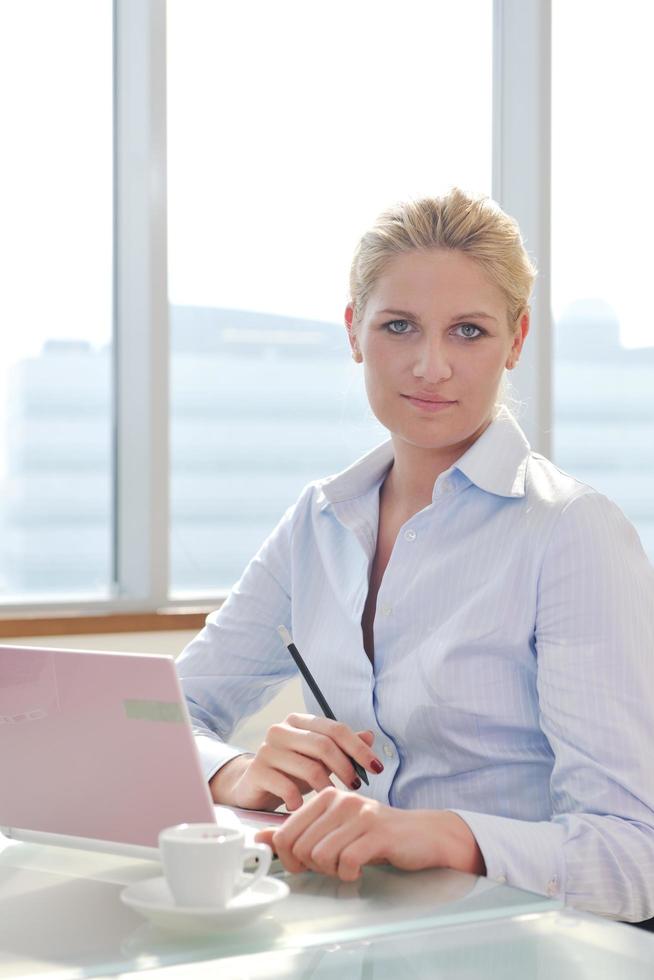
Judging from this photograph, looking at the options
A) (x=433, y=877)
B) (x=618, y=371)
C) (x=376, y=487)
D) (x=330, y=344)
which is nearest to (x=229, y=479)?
(x=330, y=344)

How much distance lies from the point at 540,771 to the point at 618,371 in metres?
2.22

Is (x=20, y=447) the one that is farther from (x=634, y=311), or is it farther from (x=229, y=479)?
(x=634, y=311)

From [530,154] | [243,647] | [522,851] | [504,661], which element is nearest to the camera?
[522,851]

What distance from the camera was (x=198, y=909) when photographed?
85cm

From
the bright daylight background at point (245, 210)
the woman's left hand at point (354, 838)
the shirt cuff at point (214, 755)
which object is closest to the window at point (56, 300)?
the bright daylight background at point (245, 210)

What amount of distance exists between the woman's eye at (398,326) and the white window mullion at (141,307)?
4.73ft

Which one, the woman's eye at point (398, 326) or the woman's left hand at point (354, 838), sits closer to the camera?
the woman's left hand at point (354, 838)

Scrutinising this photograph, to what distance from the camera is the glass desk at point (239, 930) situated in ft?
2.67

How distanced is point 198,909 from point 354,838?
19 centimetres

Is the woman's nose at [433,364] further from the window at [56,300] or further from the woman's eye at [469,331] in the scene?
the window at [56,300]

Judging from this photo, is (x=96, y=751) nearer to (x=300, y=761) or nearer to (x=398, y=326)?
(x=300, y=761)

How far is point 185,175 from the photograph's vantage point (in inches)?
117

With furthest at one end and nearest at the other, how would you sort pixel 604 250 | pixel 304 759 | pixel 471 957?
pixel 604 250 < pixel 304 759 < pixel 471 957

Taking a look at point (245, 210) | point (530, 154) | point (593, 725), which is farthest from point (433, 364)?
point (530, 154)
